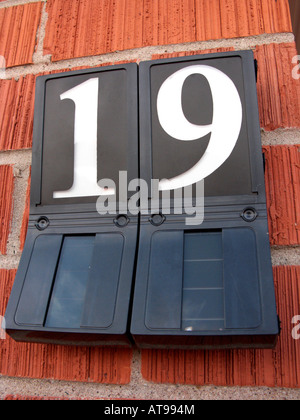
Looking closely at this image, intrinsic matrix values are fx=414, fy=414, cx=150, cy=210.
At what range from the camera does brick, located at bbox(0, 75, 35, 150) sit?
82 centimetres

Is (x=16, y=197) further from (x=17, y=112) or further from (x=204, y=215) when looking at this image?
(x=204, y=215)

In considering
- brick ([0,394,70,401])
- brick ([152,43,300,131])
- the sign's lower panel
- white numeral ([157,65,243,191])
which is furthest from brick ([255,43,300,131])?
brick ([0,394,70,401])

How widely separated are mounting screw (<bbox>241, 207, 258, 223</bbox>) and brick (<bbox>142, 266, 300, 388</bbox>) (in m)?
0.12

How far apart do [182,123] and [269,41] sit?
0.27m

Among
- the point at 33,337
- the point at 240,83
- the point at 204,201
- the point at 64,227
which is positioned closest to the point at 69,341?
the point at 33,337

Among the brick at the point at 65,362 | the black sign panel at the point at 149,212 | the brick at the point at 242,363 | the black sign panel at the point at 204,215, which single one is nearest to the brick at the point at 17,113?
the black sign panel at the point at 149,212

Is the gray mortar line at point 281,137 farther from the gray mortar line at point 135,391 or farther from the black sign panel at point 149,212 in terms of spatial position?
the gray mortar line at point 135,391

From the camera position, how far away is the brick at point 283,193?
66 cm

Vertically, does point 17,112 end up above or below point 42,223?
above

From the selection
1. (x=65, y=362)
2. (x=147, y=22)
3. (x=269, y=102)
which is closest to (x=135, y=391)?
(x=65, y=362)

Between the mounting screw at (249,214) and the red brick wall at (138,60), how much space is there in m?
0.09

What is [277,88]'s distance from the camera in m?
0.73

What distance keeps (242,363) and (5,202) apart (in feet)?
1.68
